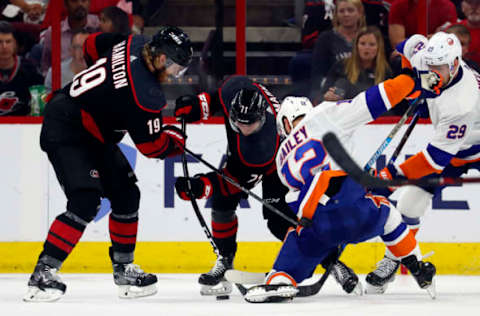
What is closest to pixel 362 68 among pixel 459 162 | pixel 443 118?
pixel 459 162

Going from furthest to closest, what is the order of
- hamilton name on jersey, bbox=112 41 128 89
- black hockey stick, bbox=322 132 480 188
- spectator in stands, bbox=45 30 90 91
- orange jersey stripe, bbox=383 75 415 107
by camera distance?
Result: spectator in stands, bbox=45 30 90 91
hamilton name on jersey, bbox=112 41 128 89
orange jersey stripe, bbox=383 75 415 107
black hockey stick, bbox=322 132 480 188

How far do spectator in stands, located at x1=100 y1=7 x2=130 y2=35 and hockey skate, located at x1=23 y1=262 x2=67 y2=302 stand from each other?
1.89 meters

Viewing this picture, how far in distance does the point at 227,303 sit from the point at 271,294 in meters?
0.23

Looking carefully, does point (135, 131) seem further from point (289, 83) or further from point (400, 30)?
point (400, 30)

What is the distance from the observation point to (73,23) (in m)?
5.72

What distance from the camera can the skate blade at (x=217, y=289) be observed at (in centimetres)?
454

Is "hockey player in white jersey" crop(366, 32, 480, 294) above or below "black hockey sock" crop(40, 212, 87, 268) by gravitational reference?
above

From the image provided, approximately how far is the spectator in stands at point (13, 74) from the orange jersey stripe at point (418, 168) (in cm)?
216

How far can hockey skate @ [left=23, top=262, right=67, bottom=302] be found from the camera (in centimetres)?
415

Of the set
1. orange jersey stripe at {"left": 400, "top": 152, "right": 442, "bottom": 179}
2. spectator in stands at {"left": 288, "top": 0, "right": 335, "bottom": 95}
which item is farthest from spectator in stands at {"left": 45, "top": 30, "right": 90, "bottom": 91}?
orange jersey stripe at {"left": 400, "top": 152, "right": 442, "bottom": 179}

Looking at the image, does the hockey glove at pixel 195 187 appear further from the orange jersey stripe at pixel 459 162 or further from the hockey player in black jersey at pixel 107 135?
the orange jersey stripe at pixel 459 162

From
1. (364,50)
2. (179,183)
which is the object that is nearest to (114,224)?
(179,183)

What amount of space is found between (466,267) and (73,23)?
8.29ft

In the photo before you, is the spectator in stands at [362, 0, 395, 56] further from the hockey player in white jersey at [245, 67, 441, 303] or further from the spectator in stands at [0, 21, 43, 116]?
the spectator in stands at [0, 21, 43, 116]
